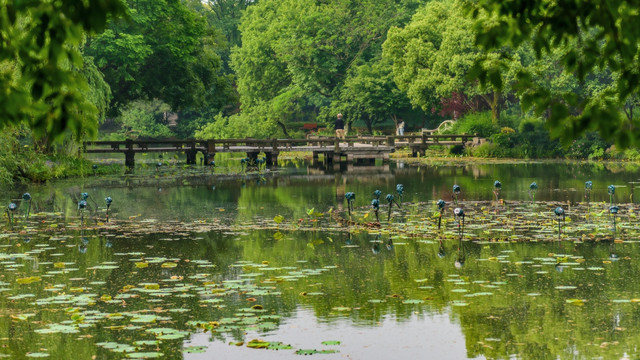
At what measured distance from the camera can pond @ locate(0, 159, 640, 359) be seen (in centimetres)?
912

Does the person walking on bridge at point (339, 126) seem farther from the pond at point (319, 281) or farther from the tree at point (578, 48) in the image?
the tree at point (578, 48)

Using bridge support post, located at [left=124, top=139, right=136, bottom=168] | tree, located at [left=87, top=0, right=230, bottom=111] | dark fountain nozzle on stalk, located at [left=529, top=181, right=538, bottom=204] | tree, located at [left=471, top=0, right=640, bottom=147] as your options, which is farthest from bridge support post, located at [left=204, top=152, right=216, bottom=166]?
tree, located at [left=471, top=0, right=640, bottom=147]

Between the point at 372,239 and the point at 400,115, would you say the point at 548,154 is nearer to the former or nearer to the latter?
the point at 400,115

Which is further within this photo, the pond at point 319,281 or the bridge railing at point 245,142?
the bridge railing at point 245,142

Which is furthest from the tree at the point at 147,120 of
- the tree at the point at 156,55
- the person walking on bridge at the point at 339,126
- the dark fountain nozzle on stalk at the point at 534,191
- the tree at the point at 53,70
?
the tree at the point at 53,70

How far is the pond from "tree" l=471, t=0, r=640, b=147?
10.2 ft

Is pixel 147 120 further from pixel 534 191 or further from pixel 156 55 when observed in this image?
pixel 534 191

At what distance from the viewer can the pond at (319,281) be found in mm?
9125

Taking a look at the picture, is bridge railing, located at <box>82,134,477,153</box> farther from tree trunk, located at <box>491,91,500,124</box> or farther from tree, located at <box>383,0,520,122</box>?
tree, located at <box>383,0,520,122</box>

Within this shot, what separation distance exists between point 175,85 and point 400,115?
2542cm

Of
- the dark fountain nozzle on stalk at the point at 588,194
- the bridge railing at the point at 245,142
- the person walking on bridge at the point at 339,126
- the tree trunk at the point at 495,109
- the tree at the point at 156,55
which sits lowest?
the dark fountain nozzle on stalk at the point at 588,194

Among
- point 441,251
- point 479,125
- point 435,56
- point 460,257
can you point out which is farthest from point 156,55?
point 460,257

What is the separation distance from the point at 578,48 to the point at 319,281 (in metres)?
6.28

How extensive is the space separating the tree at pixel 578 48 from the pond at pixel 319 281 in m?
3.12
